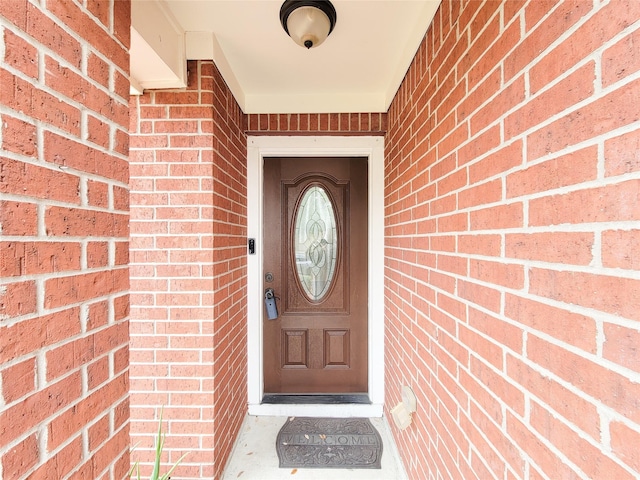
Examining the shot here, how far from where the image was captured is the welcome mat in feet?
5.74

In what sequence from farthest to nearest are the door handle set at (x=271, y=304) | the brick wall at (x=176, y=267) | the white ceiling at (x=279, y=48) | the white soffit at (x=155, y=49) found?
1. the door handle set at (x=271, y=304)
2. the brick wall at (x=176, y=267)
3. the white ceiling at (x=279, y=48)
4. the white soffit at (x=155, y=49)

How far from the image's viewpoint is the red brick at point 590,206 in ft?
1.51

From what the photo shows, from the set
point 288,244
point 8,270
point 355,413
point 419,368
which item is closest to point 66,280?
point 8,270

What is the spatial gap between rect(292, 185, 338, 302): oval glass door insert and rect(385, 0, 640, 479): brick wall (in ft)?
3.95

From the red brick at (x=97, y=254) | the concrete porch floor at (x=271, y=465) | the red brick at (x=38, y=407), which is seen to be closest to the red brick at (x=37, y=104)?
the red brick at (x=97, y=254)

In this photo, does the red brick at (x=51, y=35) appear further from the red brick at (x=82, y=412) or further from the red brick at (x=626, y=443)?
the red brick at (x=626, y=443)

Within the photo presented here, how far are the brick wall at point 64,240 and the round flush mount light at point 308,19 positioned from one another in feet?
2.13

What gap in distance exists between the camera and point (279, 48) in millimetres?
1606

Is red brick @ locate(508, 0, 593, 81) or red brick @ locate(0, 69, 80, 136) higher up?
red brick @ locate(508, 0, 593, 81)

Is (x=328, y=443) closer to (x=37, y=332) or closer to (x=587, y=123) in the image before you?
(x=37, y=332)

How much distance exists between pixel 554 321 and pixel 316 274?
73.2 inches

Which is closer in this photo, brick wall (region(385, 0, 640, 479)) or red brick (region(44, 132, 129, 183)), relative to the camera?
brick wall (region(385, 0, 640, 479))

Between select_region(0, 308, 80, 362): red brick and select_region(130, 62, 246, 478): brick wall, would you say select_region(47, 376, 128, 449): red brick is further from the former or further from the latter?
select_region(130, 62, 246, 478): brick wall

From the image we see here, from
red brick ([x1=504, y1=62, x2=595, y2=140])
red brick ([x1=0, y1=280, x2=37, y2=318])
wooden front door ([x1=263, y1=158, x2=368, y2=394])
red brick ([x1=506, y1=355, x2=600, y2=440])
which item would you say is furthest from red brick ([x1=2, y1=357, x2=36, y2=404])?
wooden front door ([x1=263, y1=158, x2=368, y2=394])
